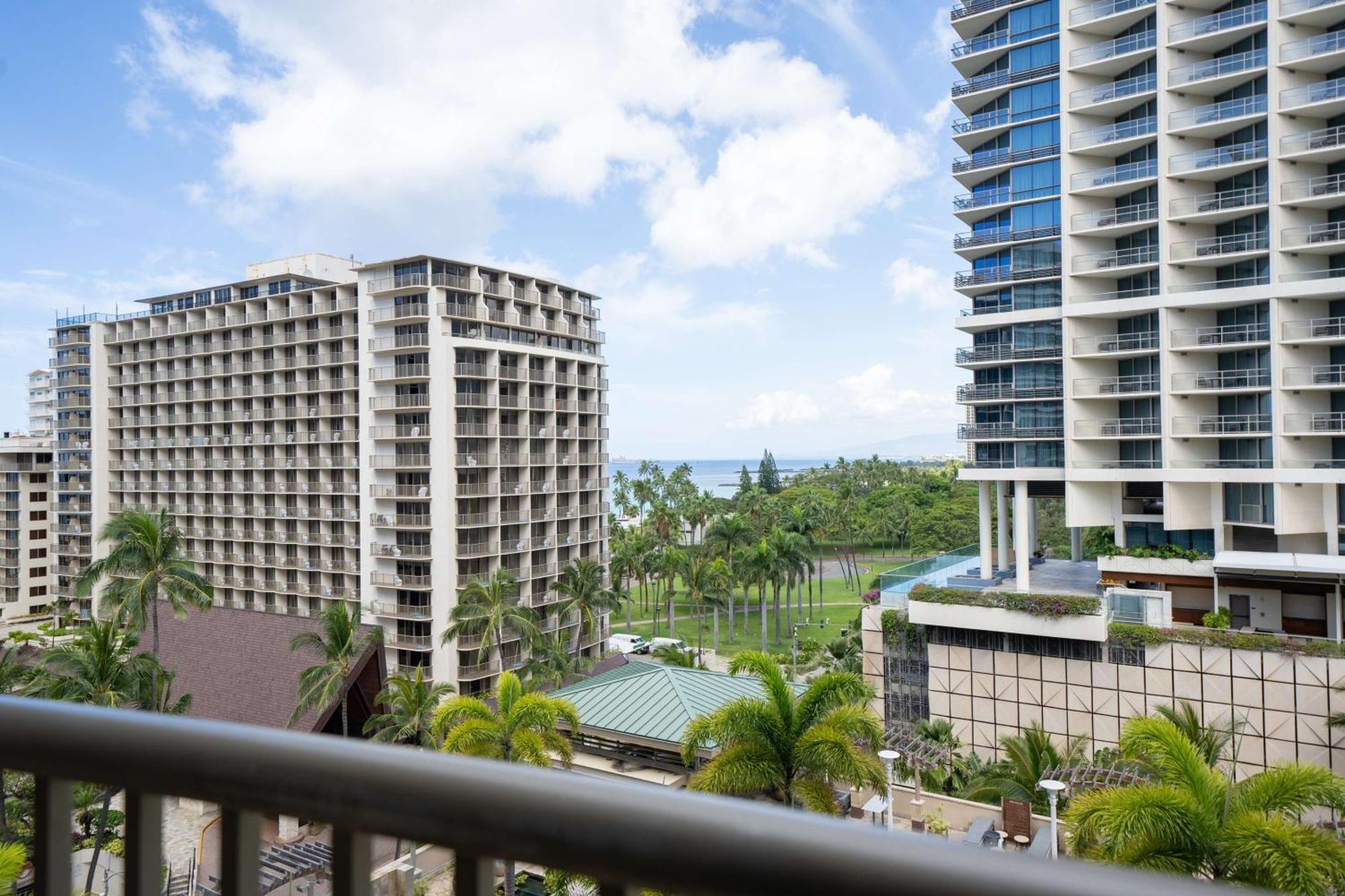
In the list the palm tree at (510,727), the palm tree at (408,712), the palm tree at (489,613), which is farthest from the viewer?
the palm tree at (489,613)

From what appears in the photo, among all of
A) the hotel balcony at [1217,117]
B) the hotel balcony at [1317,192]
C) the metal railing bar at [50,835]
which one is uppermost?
the hotel balcony at [1217,117]

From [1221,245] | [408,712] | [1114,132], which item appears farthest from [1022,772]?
[1114,132]

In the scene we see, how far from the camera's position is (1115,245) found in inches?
1127

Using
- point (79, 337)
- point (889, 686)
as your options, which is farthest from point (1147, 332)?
point (79, 337)

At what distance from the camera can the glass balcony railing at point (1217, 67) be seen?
26.0 m

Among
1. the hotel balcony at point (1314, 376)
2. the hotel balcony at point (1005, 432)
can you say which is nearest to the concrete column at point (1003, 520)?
the hotel balcony at point (1005, 432)

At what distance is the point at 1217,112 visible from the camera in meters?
26.5

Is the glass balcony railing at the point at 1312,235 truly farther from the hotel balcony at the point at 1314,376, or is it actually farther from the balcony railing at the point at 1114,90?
the balcony railing at the point at 1114,90

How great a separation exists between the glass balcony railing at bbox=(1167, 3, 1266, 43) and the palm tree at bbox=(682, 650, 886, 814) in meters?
24.1

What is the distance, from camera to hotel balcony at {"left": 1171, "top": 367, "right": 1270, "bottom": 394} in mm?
26172

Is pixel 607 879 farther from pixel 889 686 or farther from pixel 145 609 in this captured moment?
pixel 145 609

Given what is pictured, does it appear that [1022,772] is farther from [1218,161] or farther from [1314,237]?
[1218,161]

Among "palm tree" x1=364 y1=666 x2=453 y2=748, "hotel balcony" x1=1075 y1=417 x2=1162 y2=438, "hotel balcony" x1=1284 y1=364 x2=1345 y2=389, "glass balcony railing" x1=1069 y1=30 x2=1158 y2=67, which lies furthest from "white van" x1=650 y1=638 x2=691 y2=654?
"glass balcony railing" x1=1069 y1=30 x2=1158 y2=67

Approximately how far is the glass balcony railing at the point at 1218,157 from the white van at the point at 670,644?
26373mm
